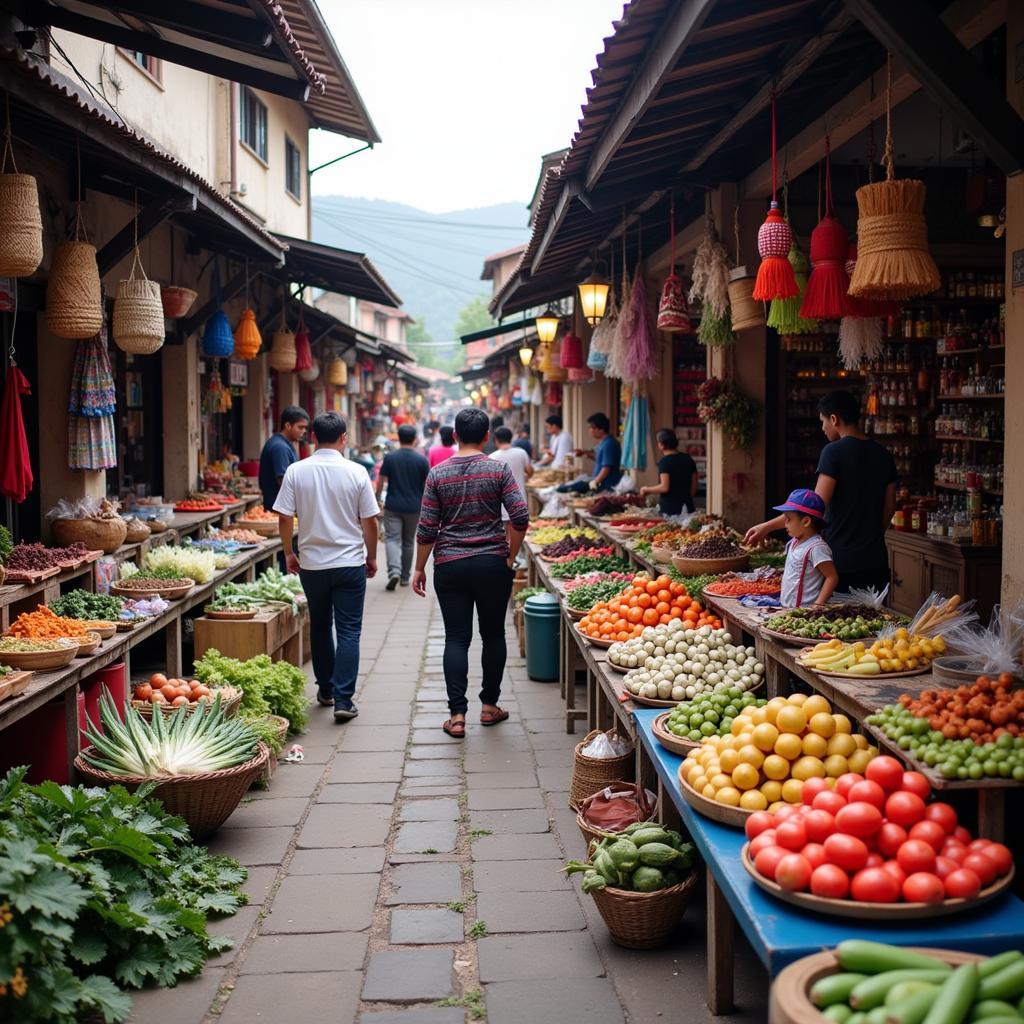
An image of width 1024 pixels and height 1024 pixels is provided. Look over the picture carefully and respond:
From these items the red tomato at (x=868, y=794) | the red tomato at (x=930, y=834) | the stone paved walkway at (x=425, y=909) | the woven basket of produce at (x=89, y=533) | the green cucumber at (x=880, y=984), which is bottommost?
the stone paved walkway at (x=425, y=909)

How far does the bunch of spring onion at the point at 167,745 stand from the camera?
16.9 feet

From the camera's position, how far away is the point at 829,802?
346 centimetres

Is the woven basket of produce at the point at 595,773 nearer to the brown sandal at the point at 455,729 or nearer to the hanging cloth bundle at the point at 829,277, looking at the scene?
the brown sandal at the point at 455,729

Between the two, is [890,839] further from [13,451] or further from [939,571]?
[939,571]

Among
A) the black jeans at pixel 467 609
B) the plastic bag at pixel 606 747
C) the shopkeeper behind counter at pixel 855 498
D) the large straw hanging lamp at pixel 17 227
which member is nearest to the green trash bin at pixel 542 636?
the black jeans at pixel 467 609

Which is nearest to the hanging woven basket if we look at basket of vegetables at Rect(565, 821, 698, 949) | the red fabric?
the red fabric

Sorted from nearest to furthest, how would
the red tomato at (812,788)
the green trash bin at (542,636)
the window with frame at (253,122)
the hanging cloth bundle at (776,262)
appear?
1. the red tomato at (812,788)
2. the hanging cloth bundle at (776,262)
3. the green trash bin at (542,636)
4. the window with frame at (253,122)

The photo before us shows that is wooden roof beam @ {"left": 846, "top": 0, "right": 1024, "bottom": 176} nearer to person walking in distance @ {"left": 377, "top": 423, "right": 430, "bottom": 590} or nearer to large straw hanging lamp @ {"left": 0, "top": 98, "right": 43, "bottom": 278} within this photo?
large straw hanging lamp @ {"left": 0, "top": 98, "right": 43, "bottom": 278}

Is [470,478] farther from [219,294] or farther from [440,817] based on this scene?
[219,294]

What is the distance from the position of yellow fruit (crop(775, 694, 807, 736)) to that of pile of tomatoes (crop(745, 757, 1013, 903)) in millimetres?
476

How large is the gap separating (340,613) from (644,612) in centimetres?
216

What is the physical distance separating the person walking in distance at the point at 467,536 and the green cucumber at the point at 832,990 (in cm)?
459

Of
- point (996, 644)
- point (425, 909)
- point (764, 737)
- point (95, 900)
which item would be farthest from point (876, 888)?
point (95, 900)

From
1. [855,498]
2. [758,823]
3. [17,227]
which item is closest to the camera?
[758,823]
